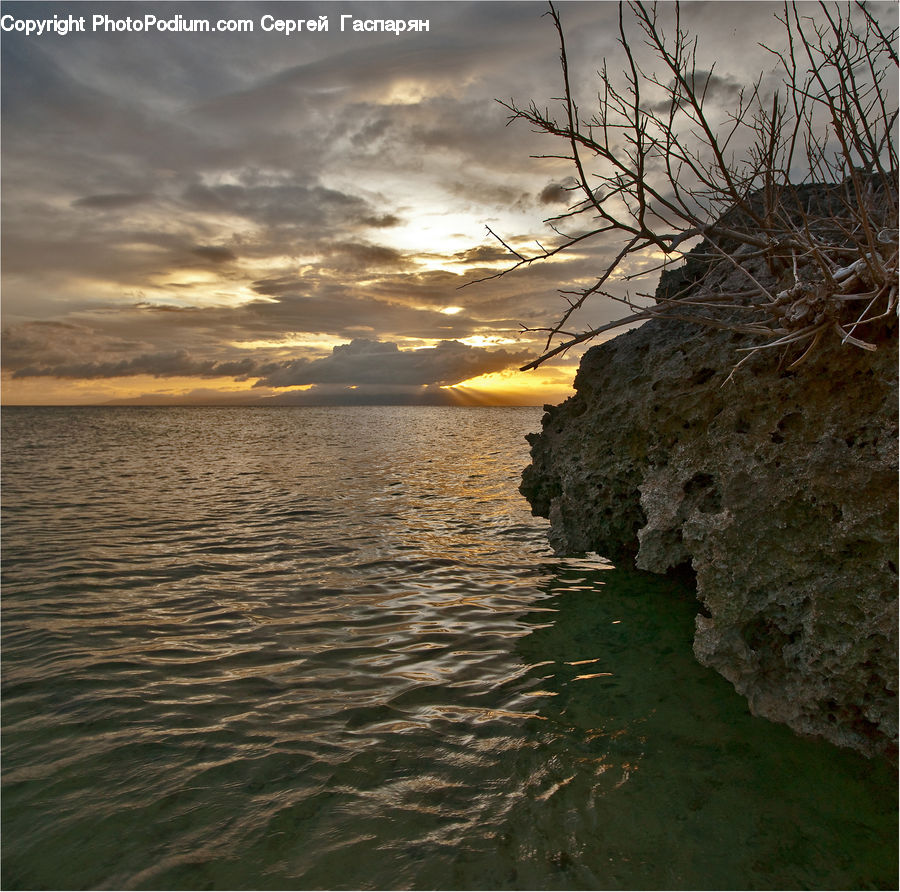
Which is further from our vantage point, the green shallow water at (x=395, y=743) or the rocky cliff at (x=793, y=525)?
the rocky cliff at (x=793, y=525)

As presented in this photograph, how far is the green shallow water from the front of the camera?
10.3ft

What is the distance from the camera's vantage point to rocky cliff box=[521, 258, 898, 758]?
3.64m

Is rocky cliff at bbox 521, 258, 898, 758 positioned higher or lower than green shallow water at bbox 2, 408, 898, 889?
higher

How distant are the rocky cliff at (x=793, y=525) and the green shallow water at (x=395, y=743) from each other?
42cm

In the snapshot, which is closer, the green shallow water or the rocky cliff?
the green shallow water

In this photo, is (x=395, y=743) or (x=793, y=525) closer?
(x=793, y=525)

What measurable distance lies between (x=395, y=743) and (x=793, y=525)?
327 cm

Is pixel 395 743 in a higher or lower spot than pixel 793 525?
lower

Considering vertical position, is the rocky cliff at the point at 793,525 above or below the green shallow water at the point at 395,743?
above

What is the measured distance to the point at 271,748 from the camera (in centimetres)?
418

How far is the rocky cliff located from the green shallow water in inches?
16.7

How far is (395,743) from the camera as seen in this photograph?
13.9 feet

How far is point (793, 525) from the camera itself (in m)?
4.02

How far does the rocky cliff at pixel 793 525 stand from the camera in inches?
143
